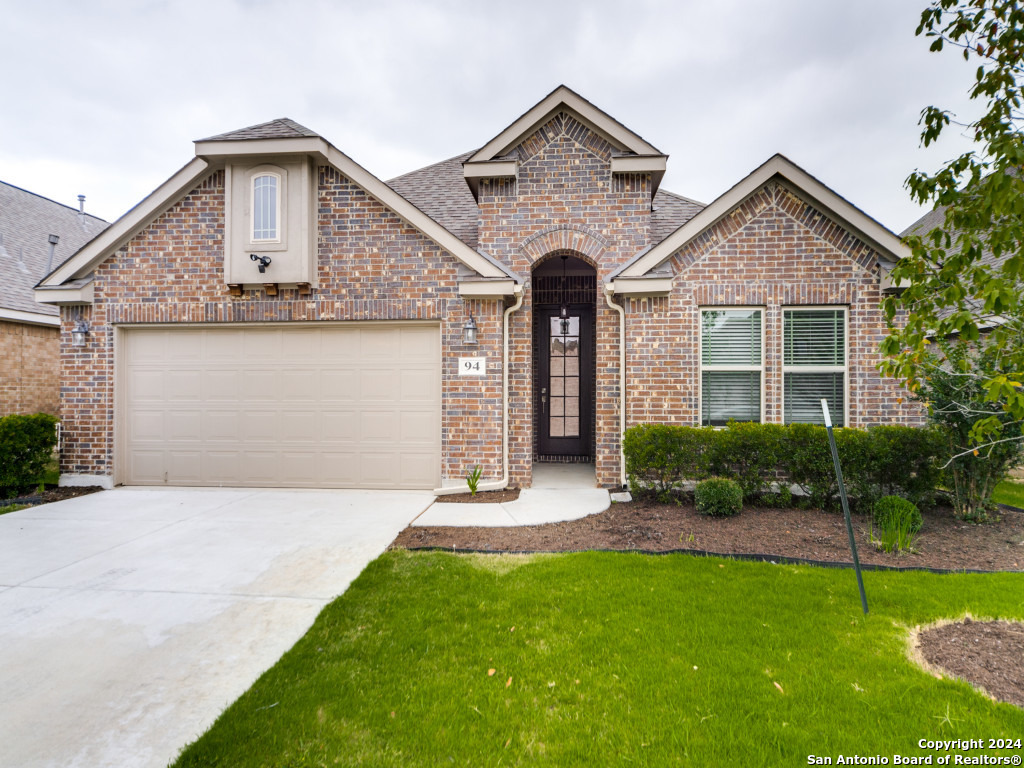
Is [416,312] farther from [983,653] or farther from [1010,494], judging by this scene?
[1010,494]

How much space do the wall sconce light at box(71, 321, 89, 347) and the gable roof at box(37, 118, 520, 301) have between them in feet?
1.66

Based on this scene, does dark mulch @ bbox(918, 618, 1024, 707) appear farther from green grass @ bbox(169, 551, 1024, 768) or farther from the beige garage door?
the beige garage door

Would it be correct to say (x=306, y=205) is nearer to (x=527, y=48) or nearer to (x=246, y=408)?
(x=246, y=408)

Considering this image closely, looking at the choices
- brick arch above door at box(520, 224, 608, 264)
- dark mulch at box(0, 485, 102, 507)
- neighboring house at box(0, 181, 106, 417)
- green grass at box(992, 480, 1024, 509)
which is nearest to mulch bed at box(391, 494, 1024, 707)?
green grass at box(992, 480, 1024, 509)

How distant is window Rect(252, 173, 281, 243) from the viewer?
24.7 feet

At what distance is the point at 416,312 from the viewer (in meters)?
7.54

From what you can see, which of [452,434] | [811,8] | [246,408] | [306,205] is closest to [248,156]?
[306,205]

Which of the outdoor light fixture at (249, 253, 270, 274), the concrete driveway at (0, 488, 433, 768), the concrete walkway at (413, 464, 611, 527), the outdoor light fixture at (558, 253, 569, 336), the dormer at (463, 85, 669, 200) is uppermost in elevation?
the dormer at (463, 85, 669, 200)

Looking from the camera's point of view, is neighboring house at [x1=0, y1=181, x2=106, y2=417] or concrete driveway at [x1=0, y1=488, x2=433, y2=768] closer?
concrete driveway at [x1=0, y1=488, x2=433, y2=768]

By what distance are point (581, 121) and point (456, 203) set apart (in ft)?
9.68

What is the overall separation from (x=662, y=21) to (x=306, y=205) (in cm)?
831

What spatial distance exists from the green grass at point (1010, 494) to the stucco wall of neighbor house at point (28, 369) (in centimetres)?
1746

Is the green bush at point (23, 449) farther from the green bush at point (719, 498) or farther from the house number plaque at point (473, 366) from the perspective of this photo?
the green bush at point (719, 498)

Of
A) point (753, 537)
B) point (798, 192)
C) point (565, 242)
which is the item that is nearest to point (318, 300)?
point (565, 242)
